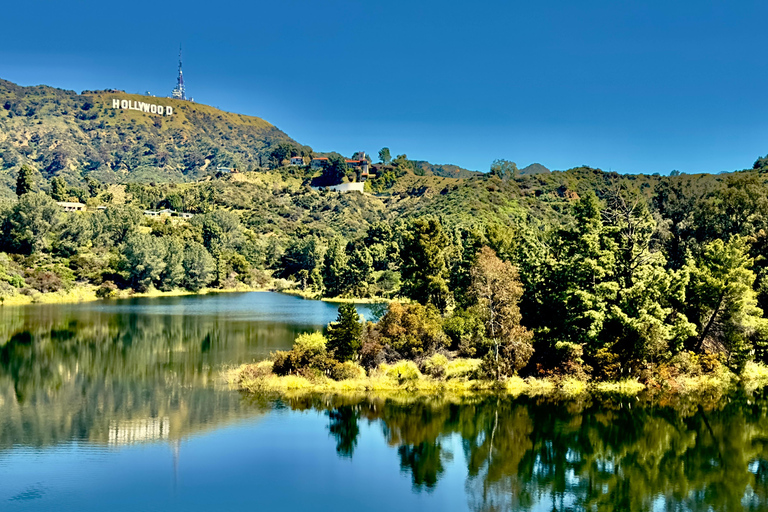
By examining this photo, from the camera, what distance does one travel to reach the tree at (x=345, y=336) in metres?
40.5

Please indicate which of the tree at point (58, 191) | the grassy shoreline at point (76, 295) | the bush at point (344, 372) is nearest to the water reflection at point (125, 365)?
the bush at point (344, 372)

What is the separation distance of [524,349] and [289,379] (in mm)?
14908

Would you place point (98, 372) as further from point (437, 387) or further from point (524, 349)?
point (524, 349)

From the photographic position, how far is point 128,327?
63.9m

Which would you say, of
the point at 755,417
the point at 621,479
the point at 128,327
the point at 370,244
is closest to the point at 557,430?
the point at 621,479

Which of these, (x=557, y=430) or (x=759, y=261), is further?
(x=759, y=261)

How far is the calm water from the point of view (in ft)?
78.1

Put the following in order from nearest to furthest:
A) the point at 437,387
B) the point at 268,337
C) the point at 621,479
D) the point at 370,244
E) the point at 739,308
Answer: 1. the point at 621,479
2. the point at 437,387
3. the point at 739,308
4. the point at 268,337
5. the point at 370,244

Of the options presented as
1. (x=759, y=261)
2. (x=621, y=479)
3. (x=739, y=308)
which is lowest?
(x=621, y=479)

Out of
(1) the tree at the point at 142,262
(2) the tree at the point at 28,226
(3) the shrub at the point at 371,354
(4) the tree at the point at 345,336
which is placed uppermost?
(2) the tree at the point at 28,226

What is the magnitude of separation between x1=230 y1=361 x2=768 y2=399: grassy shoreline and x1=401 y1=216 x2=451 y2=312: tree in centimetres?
1268

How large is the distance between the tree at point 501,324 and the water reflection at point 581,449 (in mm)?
3721

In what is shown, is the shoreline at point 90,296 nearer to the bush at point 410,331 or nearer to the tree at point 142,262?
the tree at point 142,262

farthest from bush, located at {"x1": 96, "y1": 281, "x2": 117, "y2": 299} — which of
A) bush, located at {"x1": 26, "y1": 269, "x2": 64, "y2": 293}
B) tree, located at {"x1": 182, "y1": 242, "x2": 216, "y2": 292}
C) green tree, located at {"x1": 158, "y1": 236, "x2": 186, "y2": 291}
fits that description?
tree, located at {"x1": 182, "y1": 242, "x2": 216, "y2": 292}
